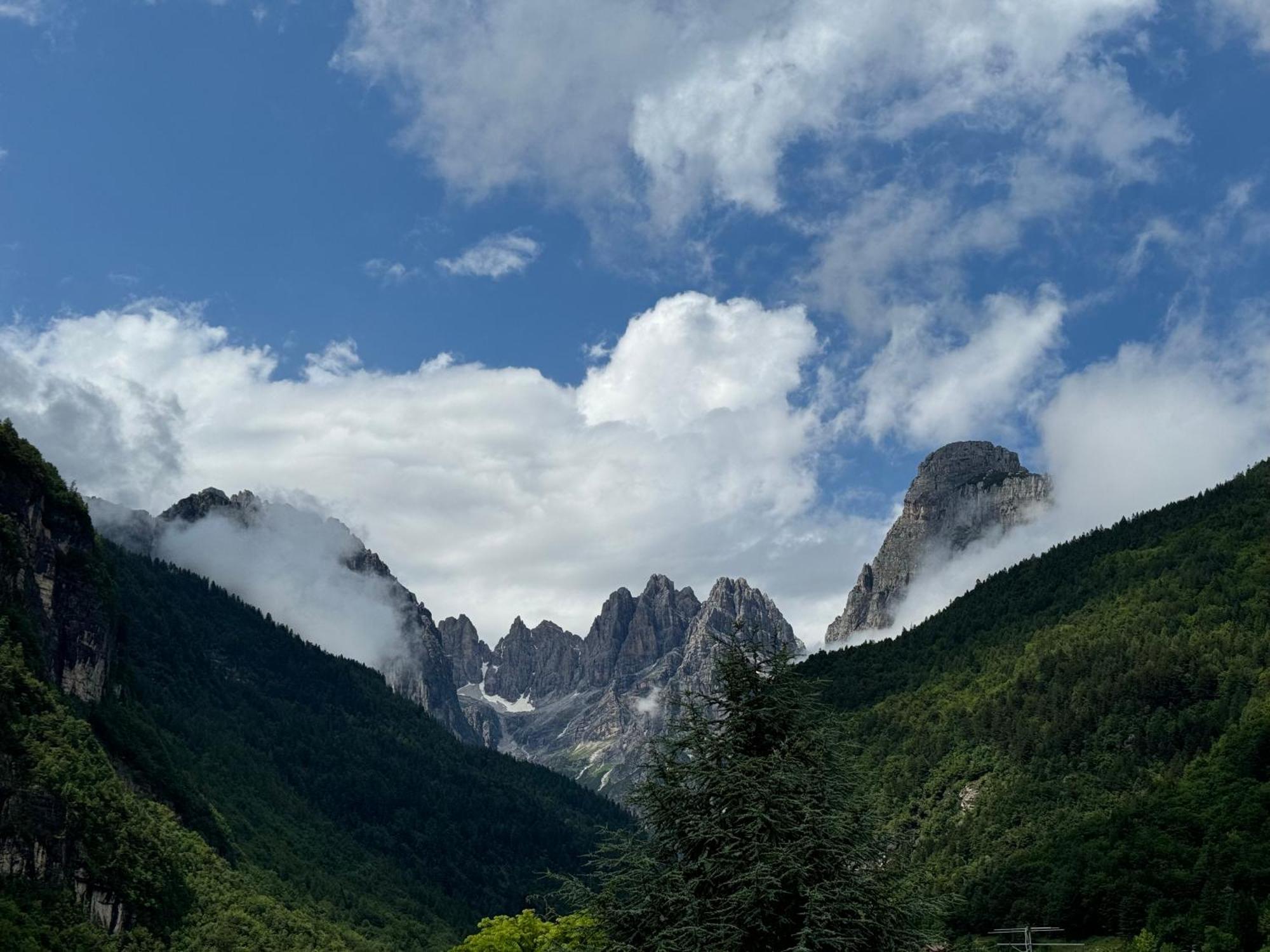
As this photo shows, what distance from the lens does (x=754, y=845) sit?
28875mm

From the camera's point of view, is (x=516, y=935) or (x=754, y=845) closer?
(x=754, y=845)

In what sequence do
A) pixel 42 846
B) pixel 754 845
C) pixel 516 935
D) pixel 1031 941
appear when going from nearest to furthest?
pixel 754 845 → pixel 516 935 → pixel 1031 941 → pixel 42 846

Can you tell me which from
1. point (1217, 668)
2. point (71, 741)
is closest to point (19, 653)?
point (71, 741)

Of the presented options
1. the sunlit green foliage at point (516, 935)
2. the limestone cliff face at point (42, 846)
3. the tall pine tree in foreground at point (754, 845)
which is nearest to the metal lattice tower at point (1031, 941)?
the sunlit green foliage at point (516, 935)

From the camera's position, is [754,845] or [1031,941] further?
[1031,941]

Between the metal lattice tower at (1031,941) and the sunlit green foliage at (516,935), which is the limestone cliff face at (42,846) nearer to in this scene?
the sunlit green foliage at (516,935)

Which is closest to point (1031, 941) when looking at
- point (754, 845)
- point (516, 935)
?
point (516, 935)

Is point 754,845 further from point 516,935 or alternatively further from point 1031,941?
point 1031,941

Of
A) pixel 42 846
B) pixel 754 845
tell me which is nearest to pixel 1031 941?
pixel 754 845

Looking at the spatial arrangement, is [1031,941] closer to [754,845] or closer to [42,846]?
[754,845]

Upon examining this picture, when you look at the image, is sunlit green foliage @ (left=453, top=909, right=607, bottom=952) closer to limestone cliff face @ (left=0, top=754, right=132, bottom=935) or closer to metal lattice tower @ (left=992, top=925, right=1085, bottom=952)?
metal lattice tower @ (left=992, top=925, right=1085, bottom=952)

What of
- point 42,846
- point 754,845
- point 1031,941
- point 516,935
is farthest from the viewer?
point 42,846

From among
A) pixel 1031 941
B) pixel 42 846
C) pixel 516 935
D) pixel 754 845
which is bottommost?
pixel 1031 941

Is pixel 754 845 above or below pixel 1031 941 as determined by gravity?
above
